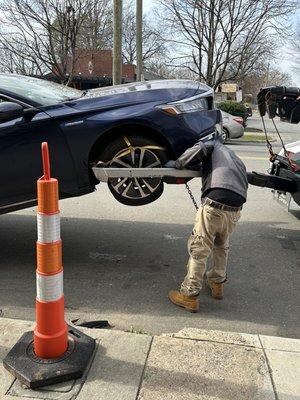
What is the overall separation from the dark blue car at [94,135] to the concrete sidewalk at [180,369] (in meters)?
1.62

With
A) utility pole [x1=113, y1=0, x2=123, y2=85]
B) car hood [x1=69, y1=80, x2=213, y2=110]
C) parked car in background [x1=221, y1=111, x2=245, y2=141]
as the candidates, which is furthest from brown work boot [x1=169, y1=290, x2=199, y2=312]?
parked car in background [x1=221, y1=111, x2=245, y2=141]

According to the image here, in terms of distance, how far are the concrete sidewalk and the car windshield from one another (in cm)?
214

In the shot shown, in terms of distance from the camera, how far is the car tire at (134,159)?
4.38 m

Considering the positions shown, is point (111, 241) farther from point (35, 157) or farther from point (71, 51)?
point (71, 51)

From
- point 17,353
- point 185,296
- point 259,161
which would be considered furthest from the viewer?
point 259,161

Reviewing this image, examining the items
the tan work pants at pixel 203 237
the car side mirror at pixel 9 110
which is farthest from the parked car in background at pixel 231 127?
the tan work pants at pixel 203 237

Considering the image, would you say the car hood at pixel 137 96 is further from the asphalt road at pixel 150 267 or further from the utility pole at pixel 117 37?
the utility pole at pixel 117 37

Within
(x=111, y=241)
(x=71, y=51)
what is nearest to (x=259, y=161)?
(x=111, y=241)

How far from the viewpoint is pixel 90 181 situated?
14.7 ft

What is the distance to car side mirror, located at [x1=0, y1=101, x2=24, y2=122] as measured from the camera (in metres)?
4.08

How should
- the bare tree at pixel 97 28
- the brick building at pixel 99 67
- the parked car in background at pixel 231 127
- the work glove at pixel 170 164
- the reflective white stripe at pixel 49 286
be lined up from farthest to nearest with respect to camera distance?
the brick building at pixel 99 67 < the bare tree at pixel 97 28 < the parked car in background at pixel 231 127 < the work glove at pixel 170 164 < the reflective white stripe at pixel 49 286

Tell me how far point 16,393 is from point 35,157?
2.33 m

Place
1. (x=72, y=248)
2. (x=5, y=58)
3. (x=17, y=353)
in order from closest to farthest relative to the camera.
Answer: (x=17, y=353) → (x=72, y=248) → (x=5, y=58)

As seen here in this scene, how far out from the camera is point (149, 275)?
176 inches
